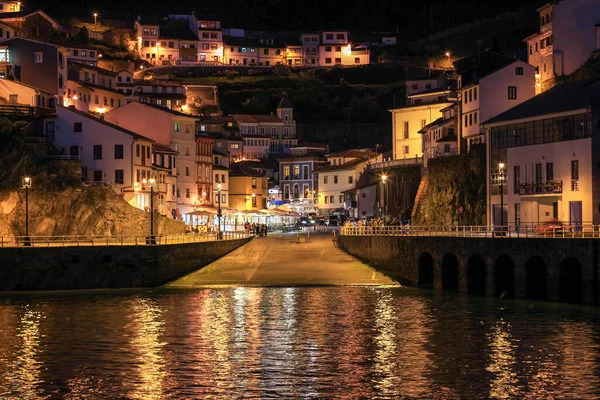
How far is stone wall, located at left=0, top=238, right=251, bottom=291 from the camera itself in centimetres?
7438

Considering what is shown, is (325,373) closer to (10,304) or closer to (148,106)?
(10,304)

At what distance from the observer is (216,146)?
16075 centimetres

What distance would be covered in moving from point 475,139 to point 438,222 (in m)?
11.9

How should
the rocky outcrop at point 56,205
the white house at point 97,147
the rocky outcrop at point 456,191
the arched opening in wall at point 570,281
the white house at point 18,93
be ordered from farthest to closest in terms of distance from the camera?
the white house at point 18,93
the white house at point 97,147
the rocky outcrop at point 456,191
the rocky outcrop at point 56,205
the arched opening in wall at point 570,281

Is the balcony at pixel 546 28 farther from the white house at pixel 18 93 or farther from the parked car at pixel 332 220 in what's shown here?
Result: the white house at pixel 18 93

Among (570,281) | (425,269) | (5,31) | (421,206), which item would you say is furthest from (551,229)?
(5,31)

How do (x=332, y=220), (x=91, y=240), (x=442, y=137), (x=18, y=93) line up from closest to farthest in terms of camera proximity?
1. (x=91, y=240)
2. (x=18, y=93)
3. (x=442, y=137)
4. (x=332, y=220)

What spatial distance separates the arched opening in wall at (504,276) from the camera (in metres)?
66.2

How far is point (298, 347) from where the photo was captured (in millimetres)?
47875

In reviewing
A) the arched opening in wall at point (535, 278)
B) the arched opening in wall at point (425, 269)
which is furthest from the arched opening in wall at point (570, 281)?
→ the arched opening in wall at point (425, 269)

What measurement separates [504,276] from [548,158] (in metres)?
14.3

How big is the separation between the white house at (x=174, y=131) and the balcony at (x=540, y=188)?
50320 mm

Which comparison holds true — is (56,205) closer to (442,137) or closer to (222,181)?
(442,137)

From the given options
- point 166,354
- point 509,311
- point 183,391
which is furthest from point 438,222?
point 183,391
